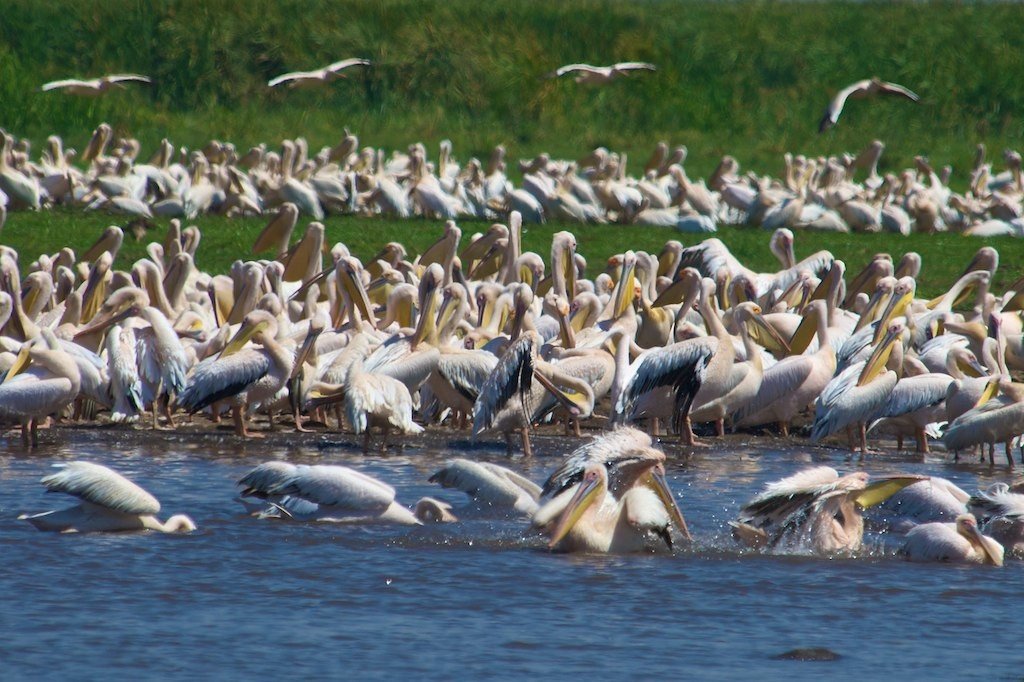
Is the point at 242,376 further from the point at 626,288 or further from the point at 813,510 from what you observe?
the point at 813,510

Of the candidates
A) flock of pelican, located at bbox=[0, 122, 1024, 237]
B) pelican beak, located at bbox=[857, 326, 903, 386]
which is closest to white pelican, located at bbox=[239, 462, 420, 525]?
pelican beak, located at bbox=[857, 326, 903, 386]

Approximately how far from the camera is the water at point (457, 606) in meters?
5.34

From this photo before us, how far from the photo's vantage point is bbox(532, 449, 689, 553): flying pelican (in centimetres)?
649

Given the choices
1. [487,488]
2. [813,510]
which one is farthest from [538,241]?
[813,510]

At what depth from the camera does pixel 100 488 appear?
21.7ft

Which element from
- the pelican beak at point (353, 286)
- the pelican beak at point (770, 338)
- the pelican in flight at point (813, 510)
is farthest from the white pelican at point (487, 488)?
the pelican beak at point (770, 338)

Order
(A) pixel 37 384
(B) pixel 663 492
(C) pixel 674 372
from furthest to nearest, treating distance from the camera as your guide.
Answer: (C) pixel 674 372
(A) pixel 37 384
(B) pixel 663 492

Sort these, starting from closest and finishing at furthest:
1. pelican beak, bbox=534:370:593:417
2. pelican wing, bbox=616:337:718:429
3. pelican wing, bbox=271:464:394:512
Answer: pelican wing, bbox=271:464:394:512
pelican beak, bbox=534:370:593:417
pelican wing, bbox=616:337:718:429

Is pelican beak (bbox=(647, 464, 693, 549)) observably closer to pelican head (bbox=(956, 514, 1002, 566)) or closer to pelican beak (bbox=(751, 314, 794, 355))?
pelican head (bbox=(956, 514, 1002, 566))

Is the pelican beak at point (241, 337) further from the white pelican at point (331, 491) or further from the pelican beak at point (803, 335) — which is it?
the pelican beak at point (803, 335)

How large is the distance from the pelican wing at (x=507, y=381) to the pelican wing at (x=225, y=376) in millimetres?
1175

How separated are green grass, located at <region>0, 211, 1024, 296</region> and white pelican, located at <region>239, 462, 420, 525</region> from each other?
738 centimetres

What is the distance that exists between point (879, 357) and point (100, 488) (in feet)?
14.3

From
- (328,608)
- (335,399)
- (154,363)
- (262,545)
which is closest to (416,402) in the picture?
(335,399)
